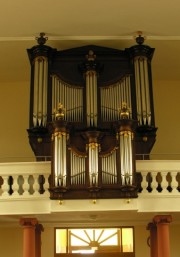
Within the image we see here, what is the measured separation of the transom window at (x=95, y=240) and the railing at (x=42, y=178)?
255 cm

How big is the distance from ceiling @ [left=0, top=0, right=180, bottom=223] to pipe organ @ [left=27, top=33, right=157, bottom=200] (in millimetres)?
348

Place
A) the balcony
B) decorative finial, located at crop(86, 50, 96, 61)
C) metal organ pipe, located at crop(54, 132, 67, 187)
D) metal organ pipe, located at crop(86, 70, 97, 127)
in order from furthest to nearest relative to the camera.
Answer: decorative finial, located at crop(86, 50, 96, 61) < metal organ pipe, located at crop(86, 70, 97, 127) < the balcony < metal organ pipe, located at crop(54, 132, 67, 187)

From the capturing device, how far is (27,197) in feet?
35.1

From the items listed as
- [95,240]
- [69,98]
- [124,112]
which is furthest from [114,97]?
[95,240]

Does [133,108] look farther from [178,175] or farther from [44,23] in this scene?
[44,23]

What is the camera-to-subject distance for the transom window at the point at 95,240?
13000mm

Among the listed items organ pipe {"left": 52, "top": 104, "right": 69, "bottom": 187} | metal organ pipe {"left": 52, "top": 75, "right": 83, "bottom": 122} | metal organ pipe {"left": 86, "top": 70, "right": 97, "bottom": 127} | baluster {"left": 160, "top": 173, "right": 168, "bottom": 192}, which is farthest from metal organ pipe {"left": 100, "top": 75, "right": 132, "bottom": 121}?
baluster {"left": 160, "top": 173, "right": 168, "bottom": 192}

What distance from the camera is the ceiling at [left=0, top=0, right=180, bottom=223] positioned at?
11.3 meters

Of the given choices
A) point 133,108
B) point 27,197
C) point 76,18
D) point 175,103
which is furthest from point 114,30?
point 27,197

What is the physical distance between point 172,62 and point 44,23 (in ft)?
12.4

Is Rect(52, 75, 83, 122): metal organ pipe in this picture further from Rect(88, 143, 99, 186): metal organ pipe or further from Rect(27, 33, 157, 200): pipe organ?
Rect(88, 143, 99, 186): metal organ pipe

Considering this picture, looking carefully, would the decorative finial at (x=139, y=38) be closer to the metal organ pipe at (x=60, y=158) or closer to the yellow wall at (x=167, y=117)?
the yellow wall at (x=167, y=117)

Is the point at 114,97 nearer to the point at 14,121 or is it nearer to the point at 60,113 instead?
the point at 60,113

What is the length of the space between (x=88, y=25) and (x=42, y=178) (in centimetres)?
373
